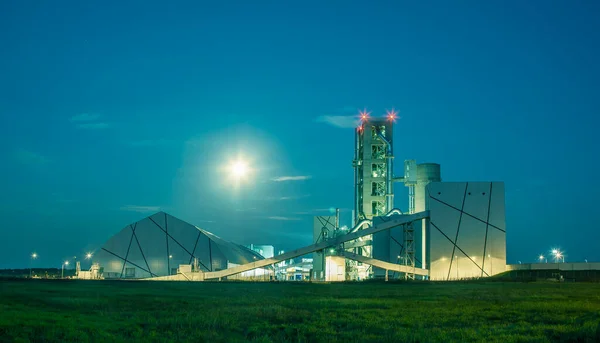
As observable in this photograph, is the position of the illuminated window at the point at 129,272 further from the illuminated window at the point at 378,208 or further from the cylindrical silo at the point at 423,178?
the cylindrical silo at the point at 423,178

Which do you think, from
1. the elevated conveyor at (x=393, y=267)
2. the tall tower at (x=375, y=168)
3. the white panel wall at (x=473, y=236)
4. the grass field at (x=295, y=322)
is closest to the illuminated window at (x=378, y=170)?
the tall tower at (x=375, y=168)

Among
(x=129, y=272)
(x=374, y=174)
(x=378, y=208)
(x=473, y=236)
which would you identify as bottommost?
(x=129, y=272)

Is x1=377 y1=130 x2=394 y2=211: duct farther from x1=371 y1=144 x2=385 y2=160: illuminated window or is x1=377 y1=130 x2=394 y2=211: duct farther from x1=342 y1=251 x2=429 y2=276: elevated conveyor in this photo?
x1=342 y1=251 x2=429 y2=276: elevated conveyor

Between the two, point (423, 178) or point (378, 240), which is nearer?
point (378, 240)

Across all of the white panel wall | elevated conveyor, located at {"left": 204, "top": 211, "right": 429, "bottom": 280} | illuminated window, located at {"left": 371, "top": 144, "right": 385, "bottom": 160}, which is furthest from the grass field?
illuminated window, located at {"left": 371, "top": 144, "right": 385, "bottom": 160}

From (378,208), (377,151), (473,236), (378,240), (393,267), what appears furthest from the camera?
(377,151)

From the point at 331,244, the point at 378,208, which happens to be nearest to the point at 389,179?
the point at 378,208

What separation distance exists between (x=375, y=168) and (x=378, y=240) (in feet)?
48.0

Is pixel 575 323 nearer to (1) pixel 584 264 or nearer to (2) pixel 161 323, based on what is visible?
(2) pixel 161 323

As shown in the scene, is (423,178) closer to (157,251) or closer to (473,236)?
(473,236)

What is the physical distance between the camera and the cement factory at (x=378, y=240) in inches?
3231

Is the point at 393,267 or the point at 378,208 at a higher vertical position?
the point at 378,208

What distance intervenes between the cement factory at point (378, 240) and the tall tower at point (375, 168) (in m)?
0.17

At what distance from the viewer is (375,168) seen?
357ft
